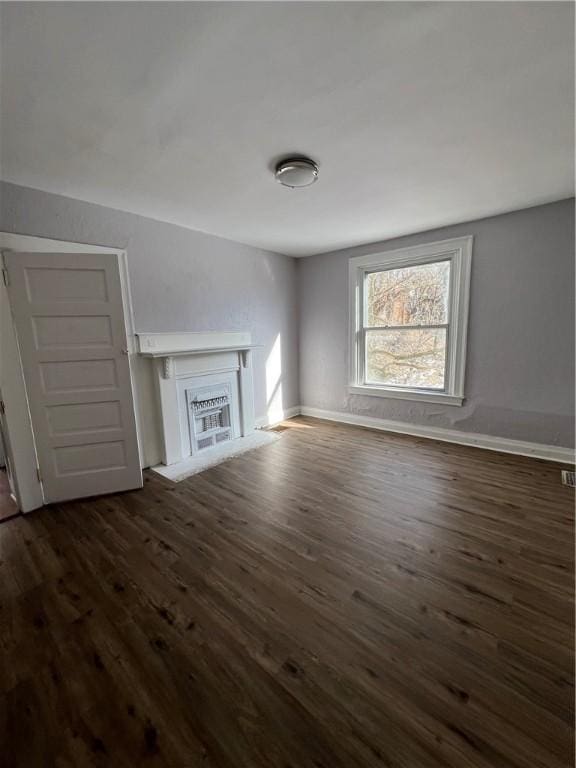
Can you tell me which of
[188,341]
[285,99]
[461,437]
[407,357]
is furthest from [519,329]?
[188,341]

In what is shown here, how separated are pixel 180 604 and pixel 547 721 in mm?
1527

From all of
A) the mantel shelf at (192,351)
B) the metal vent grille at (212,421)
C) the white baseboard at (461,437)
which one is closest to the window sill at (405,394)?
the white baseboard at (461,437)

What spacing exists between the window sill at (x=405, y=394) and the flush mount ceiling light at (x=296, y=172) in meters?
2.71

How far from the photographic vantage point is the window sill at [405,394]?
3639 mm

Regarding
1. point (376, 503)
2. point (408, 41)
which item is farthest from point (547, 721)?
point (408, 41)

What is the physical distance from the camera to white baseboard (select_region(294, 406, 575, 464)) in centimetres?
309

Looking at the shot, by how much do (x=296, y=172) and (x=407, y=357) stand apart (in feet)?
8.79

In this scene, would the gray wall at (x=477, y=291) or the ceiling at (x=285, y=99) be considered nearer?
the ceiling at (x=285, y=99)

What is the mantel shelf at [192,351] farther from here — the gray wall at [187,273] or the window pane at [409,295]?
the window pane at [409,295]

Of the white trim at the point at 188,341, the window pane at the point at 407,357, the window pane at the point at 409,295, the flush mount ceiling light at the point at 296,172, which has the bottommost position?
the window pane at the point at 407,357

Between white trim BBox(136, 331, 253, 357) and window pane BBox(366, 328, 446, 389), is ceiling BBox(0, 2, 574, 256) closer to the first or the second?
white trim BBox(136, 331, 253, 357)

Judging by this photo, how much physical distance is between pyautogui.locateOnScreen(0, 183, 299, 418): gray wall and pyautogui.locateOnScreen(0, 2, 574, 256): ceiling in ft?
0.72

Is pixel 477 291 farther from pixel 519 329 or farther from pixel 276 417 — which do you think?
pixel 276 417

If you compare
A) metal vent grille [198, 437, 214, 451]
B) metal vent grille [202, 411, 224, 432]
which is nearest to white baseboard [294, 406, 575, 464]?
metal vent grille [202, 411, 224, 432]
